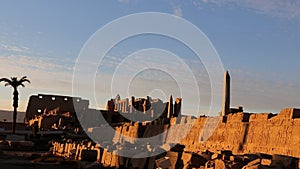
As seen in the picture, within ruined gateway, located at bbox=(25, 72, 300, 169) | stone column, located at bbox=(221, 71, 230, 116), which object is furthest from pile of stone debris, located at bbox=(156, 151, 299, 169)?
stone column, located at bbox=(221, 71, 230, 116)

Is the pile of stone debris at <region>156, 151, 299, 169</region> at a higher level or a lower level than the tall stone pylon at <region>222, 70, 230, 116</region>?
lower

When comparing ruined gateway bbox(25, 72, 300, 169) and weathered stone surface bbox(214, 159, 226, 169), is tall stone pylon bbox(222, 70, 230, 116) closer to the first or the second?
ruined gateway bbox(25, 72, 300, 169)

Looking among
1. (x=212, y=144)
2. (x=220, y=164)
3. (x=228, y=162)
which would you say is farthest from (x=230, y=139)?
(x=220, y=164)

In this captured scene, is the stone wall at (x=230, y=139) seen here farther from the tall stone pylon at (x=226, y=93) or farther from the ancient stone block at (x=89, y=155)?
the tall stone pylon at (x=226, y=93)

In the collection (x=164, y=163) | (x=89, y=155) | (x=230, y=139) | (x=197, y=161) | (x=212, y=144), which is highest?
(x=230, y=139)

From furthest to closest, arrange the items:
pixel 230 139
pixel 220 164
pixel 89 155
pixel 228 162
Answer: pixel 89 155 < pixel 230 139 < pixel 228 162 < pixel 220 164

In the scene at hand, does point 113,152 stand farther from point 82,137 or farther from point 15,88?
point 15,88

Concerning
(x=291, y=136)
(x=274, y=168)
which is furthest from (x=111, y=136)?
(x=274, y=168)

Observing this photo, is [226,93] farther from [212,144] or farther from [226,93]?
[212,144]

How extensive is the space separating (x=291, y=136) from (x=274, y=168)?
4194 millimetres

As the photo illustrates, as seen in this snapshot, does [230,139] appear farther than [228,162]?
Yes

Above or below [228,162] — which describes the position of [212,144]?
above

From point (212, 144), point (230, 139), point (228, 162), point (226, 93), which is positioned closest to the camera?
point (228, 162)

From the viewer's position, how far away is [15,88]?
42344 mm
